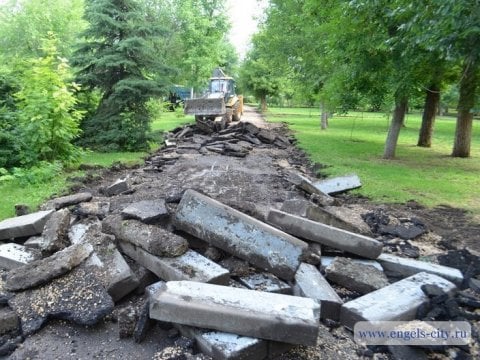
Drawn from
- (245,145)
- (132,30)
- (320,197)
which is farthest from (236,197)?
(132,30)

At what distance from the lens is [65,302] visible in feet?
11.7

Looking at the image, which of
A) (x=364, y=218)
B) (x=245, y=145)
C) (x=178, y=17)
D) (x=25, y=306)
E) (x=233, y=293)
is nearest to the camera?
(x=233, y=293)

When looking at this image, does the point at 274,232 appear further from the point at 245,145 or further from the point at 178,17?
the point at 178,17

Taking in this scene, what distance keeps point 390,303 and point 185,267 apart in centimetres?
205

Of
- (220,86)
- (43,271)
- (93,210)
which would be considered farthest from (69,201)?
(220,86)

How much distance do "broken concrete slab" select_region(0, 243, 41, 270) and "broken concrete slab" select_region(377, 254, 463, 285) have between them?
170 inches

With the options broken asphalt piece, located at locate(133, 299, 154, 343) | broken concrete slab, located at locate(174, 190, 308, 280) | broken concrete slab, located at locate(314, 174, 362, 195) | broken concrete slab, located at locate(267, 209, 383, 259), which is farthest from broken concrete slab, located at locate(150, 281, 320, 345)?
broken concrete slab, located at locate(314, 174, 362, 195)

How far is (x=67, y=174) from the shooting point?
9.60m

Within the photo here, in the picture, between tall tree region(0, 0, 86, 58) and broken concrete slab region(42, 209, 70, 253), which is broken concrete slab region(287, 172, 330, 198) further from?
Answer: tall tree region(0, 0, 86, 58)

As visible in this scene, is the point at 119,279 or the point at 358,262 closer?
the point at 119,279

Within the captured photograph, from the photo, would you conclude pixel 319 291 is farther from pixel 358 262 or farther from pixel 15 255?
pixel 15 255

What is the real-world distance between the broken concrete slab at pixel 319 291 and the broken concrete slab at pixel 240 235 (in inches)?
6.2

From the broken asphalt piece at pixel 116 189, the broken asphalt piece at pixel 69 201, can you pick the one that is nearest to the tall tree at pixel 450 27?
the broken asphalt piece at pixel 116 189

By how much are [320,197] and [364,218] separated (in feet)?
3.36
